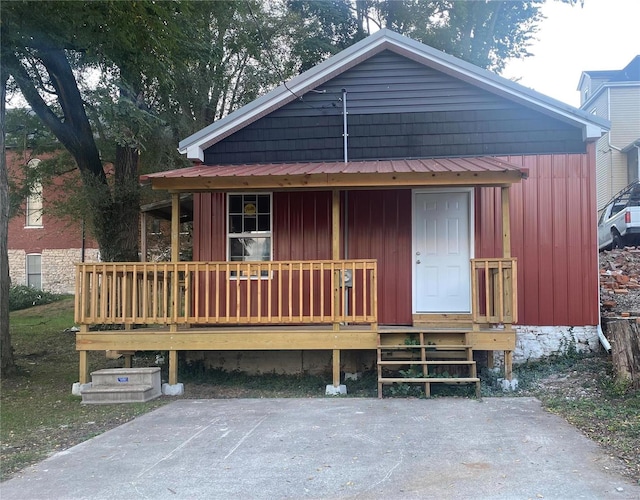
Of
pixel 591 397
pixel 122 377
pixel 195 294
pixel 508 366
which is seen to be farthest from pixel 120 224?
pixel 591 397

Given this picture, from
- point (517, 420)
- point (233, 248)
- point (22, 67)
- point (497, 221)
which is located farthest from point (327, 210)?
point (22, 67)

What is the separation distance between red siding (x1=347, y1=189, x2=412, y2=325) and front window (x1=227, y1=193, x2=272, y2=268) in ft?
4.49

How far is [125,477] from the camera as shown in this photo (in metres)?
3.94

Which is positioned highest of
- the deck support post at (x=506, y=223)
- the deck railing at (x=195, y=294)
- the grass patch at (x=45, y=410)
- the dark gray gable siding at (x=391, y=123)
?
the dark gray gable siding at (x=391, y=123)

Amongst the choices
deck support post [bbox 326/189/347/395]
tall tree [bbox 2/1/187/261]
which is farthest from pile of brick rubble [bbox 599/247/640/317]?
tall tree [bbox 2/1/187/261]

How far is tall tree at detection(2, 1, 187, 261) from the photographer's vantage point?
24.8ft

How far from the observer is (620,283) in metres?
10.0

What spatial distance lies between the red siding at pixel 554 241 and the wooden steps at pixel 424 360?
1687mm

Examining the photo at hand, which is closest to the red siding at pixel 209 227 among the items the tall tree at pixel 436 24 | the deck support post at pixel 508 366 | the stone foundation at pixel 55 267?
the deck support post at pixel 508 366

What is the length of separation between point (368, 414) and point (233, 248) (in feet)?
12.8

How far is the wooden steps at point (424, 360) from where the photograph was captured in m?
6.41

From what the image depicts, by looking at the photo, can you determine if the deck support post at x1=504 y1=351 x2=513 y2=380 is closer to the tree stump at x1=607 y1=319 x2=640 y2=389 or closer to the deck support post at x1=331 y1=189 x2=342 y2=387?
the tree stump at x1=607 y1=319 x2=640 y2=389

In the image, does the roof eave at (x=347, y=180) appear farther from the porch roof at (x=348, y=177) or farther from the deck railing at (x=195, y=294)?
the deck railing at (x=195, y=294)

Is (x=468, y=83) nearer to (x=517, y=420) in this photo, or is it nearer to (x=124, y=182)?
(x=517, y=420)
